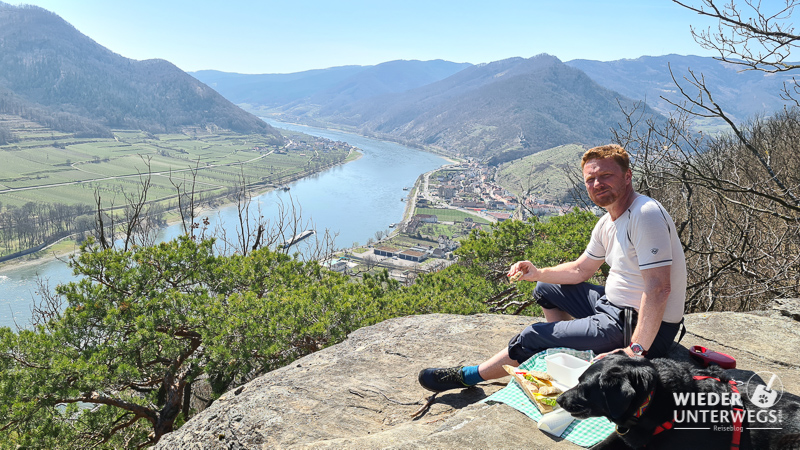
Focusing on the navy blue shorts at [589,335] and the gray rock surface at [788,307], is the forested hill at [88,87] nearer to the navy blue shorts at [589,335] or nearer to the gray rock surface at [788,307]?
the navy blue shorts at [589,335]

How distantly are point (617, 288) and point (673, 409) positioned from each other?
0.78 meters

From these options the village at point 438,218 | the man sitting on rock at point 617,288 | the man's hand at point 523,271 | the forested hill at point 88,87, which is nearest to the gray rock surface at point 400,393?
the man sitting on rock at point 617,288

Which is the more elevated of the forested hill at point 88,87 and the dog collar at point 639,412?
the forested hill at point 88,87

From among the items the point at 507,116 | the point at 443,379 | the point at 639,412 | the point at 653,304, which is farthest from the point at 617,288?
the point at 507,116

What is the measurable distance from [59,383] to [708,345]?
17.2 feet

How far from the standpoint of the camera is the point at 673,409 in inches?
69.4

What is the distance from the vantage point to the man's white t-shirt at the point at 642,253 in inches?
87.0

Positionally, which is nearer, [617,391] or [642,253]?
[617,391]

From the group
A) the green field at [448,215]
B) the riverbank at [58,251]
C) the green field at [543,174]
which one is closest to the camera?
the riverbank at [58,251]

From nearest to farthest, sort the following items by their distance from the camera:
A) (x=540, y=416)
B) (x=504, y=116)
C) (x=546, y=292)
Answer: (x=540, y=416) < (x=546, y=292) < (x=504, y=116)

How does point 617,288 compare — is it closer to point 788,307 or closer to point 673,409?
point 673,409

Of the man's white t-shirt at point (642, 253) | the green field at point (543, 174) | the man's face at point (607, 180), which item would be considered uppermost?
the man's face at point (607, 180)

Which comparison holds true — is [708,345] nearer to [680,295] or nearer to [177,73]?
[680,295]

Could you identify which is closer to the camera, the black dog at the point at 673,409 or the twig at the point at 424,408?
the black dog at the point at 673,409
